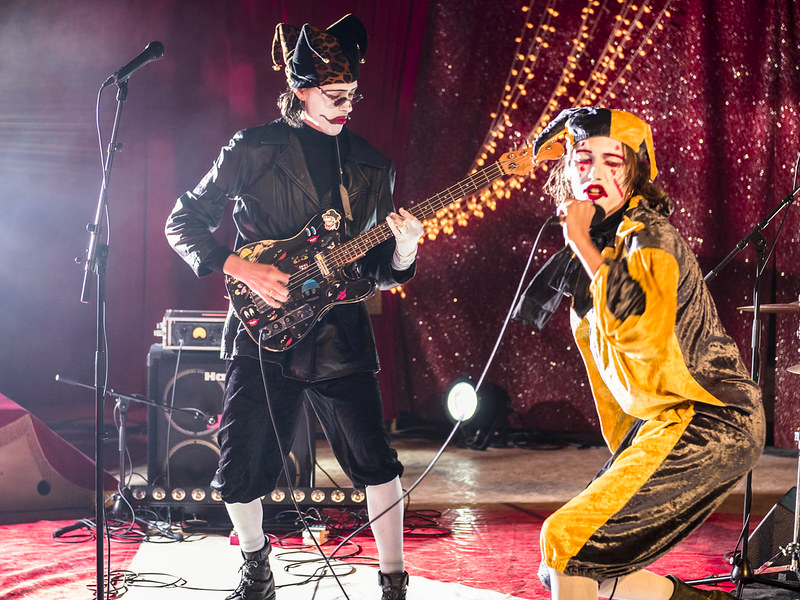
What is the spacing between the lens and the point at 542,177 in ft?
23.2

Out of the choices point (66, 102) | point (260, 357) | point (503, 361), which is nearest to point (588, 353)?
point (260, 357)

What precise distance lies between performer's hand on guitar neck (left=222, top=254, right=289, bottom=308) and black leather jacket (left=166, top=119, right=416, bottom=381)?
2.5 inches

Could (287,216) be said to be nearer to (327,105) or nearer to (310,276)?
(310,276)

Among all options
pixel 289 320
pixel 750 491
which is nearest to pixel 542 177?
pixel 750 491

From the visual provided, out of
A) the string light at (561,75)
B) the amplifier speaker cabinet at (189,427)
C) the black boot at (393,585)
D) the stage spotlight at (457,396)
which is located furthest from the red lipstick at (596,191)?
the string light at (561,75)

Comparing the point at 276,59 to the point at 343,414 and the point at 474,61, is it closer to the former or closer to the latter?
the point at 343,414

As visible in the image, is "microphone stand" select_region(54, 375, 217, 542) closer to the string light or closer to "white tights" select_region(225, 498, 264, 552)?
"white tights" select_region(225, 498, 264, 552)

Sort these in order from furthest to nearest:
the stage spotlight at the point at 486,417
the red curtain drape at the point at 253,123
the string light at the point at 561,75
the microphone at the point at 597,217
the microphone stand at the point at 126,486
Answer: the string light at the point at 561,75 < the stage spotlight at the point at 486,417 < the red curtain drape at the point at 253,123 < the microphone stand at the point at 126,486 < the microphone at the point at 597,217

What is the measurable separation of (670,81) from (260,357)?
16.5 feet

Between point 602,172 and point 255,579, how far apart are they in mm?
1855

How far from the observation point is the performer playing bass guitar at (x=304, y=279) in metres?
2.94

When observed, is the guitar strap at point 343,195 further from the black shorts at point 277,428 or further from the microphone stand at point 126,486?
the microphone stand at point 126,486

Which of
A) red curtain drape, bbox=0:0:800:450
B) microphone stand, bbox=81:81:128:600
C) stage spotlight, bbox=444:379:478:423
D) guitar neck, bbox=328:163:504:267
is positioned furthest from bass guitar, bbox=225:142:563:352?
red curtain drape, bbox=0:0:800:450

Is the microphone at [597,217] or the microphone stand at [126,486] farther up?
the microphone at [597,217]
